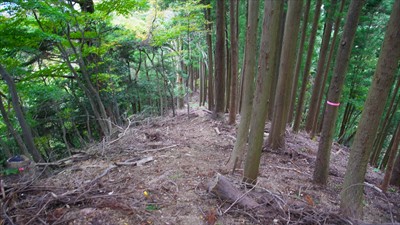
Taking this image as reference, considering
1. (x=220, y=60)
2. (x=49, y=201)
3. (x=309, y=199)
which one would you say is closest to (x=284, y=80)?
(x=309, y=199)

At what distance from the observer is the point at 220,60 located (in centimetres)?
851

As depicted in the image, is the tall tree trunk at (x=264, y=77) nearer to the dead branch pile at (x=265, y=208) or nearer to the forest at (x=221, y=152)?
the forest at (x=221, y=152)

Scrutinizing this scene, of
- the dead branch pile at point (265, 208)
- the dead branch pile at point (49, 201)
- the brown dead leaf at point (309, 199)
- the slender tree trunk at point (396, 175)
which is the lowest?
the slender tree trunk at point (396, 175)

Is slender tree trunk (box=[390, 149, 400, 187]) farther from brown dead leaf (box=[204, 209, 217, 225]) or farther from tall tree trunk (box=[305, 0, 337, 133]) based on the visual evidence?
brown dead leaf (box=[204, 209, 217, 225])

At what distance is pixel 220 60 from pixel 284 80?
11.3ft

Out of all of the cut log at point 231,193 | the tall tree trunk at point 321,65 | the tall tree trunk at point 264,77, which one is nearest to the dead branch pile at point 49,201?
the cut log at point 231,193

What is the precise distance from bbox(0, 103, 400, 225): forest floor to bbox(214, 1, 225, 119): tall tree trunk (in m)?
2.24

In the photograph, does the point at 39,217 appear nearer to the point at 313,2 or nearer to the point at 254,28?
the point at 254,28

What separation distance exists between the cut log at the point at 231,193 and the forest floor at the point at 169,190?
82 mm

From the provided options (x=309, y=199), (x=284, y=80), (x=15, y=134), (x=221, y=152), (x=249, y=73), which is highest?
(x=249, y=73)

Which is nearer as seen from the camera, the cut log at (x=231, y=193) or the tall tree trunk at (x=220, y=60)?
the cut log at (x=231, y=193)

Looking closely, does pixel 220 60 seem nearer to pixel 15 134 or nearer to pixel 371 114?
pixel 371 114

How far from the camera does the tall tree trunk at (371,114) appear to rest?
2.69m

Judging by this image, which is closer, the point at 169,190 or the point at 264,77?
the point at 264,77
